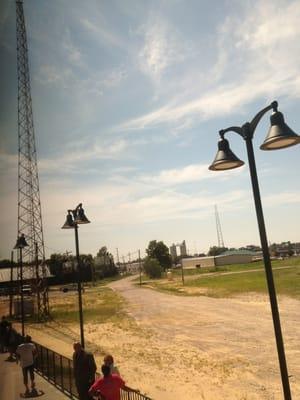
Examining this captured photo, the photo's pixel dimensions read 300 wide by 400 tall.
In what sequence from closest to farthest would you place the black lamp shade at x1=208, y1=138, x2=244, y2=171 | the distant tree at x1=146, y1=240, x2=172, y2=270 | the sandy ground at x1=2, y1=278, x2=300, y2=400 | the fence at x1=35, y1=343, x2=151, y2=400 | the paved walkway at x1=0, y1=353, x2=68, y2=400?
the black lamp shade at x1=208, y1=138, x2=244, y2=171
the fence at x1=35, y1=343, x2=151, y2=400
the paved walkway at x1=0, y1=353, x2=68, y2=400
the sandy ground at x1=2, y1=278, x2=300, y2=400
the distant tree at x1=146, y1=240, x2=172, y2=270

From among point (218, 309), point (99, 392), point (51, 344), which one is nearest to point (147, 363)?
point (51, 344)

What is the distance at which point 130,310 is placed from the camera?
39.2 m

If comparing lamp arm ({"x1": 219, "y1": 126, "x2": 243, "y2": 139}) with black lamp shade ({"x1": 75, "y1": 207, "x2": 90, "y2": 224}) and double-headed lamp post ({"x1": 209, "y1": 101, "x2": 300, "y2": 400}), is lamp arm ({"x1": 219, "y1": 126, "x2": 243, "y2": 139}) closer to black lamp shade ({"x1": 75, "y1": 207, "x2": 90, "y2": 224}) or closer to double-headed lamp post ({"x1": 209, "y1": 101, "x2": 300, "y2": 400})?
double-headed lamp post ({"x1": 209, "y1": 101, "x2": 300, "y2": 400})

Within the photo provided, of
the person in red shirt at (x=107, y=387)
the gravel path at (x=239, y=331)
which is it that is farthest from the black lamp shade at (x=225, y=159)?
the gravel path at (x=239, y=331)

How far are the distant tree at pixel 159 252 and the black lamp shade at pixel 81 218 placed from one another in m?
119

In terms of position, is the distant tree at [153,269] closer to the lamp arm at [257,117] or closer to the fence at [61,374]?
the fence at [61,374]

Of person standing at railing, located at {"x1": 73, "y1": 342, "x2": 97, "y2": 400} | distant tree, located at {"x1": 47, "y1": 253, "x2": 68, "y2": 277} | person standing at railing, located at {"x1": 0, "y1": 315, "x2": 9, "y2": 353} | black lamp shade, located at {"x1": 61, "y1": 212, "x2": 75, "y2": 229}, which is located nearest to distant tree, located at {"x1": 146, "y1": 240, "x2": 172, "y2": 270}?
distant tree, located at {"x1": 47, "y1": 253, "x2": 68, "y2": 277}

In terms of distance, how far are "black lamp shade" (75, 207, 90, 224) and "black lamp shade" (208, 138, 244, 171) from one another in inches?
331

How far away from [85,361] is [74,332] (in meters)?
19.7

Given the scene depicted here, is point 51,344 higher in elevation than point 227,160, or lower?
lower

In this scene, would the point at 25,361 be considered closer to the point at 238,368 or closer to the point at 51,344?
the point at 238,368

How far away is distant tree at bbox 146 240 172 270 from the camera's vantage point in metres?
133

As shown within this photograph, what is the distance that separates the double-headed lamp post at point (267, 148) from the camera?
6088mm

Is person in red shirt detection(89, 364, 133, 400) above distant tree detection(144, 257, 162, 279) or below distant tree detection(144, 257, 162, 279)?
below
